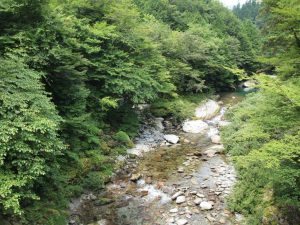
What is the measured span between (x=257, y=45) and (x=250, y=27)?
582cm

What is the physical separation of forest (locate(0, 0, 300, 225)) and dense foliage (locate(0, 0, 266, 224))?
4 cm

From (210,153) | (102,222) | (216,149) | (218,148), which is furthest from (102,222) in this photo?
(218,148)

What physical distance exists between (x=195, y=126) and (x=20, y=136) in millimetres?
14648

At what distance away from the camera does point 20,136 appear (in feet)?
23.0

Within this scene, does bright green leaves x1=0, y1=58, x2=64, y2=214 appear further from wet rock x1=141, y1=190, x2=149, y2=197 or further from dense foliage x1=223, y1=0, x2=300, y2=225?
dense foliage x1=223, y1=0, x2=300, y2=225

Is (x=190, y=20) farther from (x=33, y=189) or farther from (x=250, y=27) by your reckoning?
(x=33, y=189)

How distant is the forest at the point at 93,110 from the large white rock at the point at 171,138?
6.26 ft

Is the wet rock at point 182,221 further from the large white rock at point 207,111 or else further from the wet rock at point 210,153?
the large white rock at point 207,111

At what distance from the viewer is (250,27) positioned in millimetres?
59031

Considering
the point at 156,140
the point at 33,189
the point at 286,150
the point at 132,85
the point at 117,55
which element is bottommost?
the point at 156,140

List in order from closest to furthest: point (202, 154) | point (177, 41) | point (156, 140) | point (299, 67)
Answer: point (299, 67) → point (202, 154) → point (156, 140) → point (177, 41)

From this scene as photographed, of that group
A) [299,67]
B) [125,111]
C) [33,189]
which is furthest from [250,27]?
[33,189]

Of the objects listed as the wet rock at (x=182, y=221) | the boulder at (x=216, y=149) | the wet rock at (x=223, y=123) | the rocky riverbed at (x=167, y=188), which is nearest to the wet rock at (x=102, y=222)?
the rocky riverbed at (x=167, y=188)

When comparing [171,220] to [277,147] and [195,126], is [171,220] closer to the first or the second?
[277,147]
